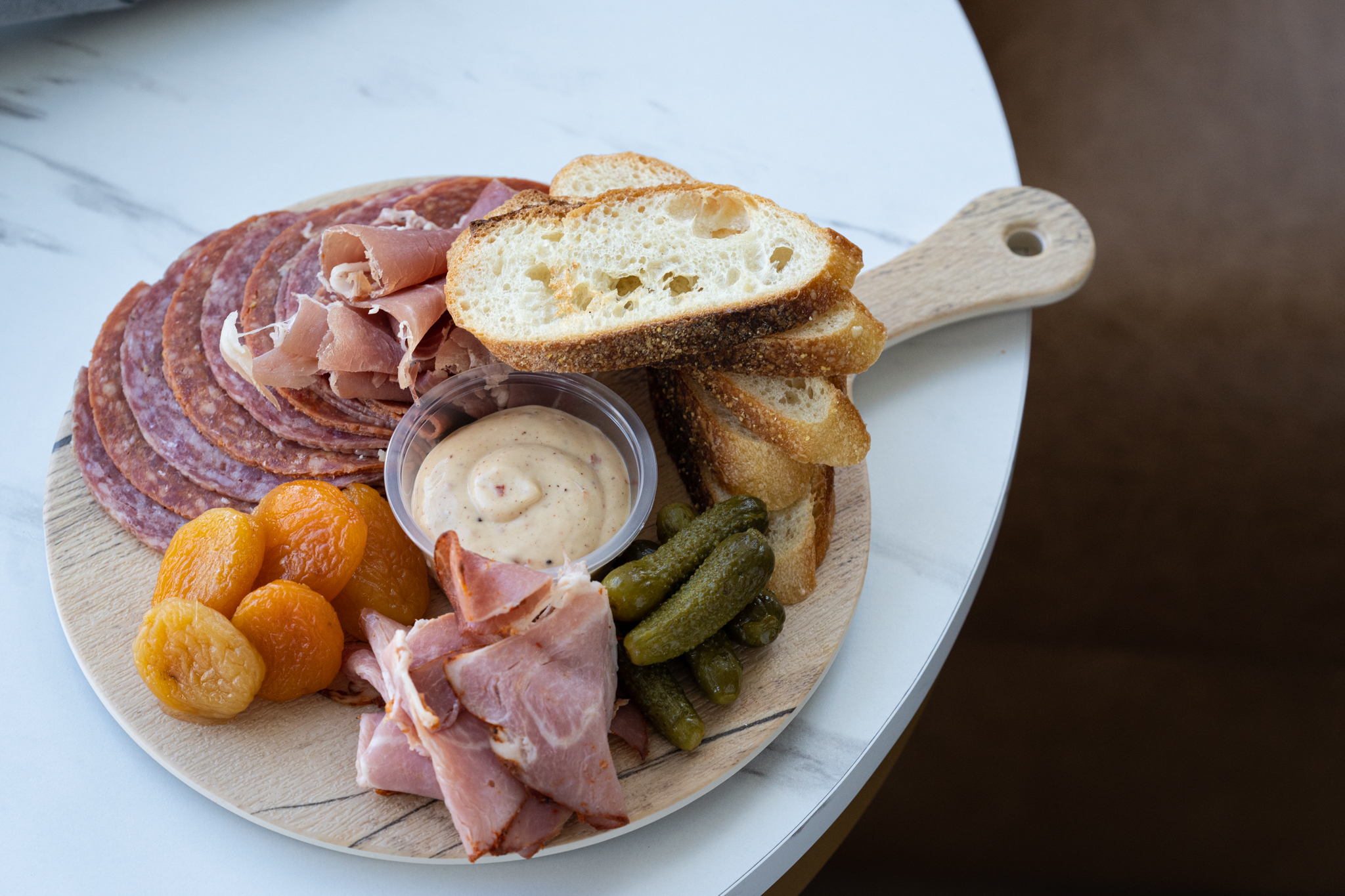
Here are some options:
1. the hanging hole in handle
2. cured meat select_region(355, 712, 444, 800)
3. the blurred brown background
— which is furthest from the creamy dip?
the blurred brown background

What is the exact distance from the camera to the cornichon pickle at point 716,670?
183cm

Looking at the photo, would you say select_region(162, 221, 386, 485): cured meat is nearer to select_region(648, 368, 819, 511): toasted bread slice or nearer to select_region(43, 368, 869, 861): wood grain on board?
select_region(43, 368, 869, 861): wood grain on board

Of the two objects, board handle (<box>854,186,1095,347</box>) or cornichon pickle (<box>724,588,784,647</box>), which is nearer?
cornichon pickle (<box>724,588,784,647</box>)

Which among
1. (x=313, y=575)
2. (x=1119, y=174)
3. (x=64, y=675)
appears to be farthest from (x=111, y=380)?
(x=1119, y=174)

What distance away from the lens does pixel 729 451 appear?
2057mm

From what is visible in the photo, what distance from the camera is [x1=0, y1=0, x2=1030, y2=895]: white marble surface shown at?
1821 millimetres

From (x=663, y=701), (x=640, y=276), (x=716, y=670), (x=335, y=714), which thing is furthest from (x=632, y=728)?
(x=640, y=276)

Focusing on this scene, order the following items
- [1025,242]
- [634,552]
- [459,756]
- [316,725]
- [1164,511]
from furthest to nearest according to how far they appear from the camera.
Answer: [1164,511] < [1025,242] < [634,552] < [316,725] < [459,756]

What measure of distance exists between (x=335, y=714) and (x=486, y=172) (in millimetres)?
1583

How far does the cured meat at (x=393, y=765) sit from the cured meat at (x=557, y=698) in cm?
12

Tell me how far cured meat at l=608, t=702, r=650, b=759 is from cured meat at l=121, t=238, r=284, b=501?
89cm

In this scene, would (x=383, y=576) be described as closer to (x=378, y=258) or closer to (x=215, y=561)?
(x=215, y=561)

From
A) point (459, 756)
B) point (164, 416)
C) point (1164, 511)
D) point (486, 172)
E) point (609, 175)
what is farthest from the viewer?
point (1164, 511)

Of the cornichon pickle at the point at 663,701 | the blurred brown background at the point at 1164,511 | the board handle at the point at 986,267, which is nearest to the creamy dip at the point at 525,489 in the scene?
the cornichon pickle at the point at 663,701
